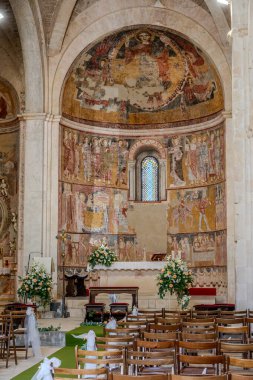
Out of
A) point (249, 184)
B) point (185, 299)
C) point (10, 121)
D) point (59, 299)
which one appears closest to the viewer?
point (249, 184)

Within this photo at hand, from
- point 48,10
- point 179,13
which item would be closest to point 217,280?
point 179,13

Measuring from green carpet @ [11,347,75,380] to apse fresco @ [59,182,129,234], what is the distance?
1102 cm

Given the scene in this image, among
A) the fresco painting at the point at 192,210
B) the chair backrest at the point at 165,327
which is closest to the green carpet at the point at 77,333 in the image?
the chair backrest at the point at 165,327

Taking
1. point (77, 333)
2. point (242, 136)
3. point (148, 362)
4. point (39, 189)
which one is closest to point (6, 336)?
point (77, 333)

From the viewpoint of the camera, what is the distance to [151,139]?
30.1 m

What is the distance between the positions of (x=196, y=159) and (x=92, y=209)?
481cm

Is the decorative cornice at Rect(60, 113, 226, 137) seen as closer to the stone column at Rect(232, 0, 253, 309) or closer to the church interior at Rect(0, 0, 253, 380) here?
the church interior at Rect(0, 0, 253, 380)

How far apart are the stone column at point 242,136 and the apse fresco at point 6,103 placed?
43.4 ft

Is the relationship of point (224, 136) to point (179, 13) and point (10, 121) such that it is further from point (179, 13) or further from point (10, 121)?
point (10, 121)

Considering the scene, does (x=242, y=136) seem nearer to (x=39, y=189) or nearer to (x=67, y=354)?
(x=67, y=354)

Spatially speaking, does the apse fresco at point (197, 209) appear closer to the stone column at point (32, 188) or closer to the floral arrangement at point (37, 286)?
the stone column at point (32, 188)

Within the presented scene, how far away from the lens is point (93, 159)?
96.8ft

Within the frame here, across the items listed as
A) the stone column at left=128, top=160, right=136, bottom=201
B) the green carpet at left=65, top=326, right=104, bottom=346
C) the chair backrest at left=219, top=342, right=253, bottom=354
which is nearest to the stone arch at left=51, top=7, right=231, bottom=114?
the stone column at left=128, top=160, right=136, bottom=201

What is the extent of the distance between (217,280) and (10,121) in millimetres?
10788
